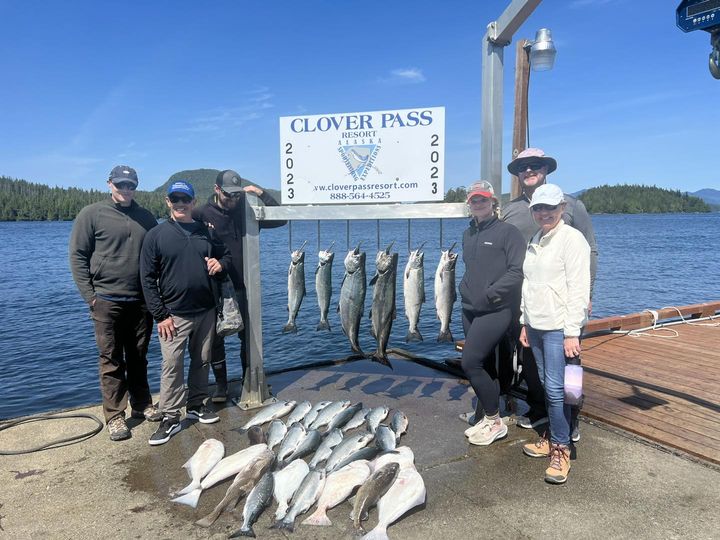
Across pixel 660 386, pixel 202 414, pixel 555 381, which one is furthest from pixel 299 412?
pixel 660 386

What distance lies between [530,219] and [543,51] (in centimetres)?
279

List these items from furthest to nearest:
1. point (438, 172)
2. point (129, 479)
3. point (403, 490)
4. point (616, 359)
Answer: point (616, 359) < point (438, 172) < point (129, 479) < point (403, 490)

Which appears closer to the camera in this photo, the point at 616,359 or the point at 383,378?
the point at 383,378


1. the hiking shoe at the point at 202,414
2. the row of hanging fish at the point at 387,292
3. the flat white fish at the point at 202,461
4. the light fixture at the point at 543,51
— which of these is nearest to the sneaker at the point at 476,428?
the row of hanging fish at the point at 387,292

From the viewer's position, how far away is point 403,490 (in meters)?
3.60

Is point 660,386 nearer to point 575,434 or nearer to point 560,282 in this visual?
point 575,434

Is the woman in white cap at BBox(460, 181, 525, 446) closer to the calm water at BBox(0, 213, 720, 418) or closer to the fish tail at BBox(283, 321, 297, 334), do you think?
the calm water at BBox(0, 213, 720, 418)

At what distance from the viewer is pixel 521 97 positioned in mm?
6930

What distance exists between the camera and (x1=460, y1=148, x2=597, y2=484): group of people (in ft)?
12.9

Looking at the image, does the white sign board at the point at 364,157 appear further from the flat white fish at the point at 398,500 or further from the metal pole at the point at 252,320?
the flat white fish at the point at 398,500

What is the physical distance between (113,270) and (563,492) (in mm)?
4603

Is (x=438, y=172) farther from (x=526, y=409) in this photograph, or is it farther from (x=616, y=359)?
(x=616, y=359)

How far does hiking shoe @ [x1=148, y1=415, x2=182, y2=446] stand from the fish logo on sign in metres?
3.23

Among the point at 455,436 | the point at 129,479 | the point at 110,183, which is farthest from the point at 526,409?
the point at 110,183
